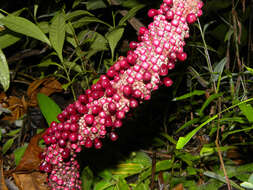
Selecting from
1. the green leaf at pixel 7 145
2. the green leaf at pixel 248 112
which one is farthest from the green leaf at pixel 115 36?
the green leaf at pixel 7 145

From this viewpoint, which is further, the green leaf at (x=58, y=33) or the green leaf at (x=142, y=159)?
the green leaf at (x=142, y=159)

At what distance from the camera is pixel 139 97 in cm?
72

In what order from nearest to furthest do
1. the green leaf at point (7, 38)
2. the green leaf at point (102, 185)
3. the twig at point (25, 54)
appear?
the green leaf at point (7, 38) → the green leaf at point (102, 185) → the twig at point (25, 54)

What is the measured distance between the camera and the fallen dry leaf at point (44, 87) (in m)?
1.31

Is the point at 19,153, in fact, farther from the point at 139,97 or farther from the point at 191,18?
the point at 191,18

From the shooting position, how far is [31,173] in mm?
1099

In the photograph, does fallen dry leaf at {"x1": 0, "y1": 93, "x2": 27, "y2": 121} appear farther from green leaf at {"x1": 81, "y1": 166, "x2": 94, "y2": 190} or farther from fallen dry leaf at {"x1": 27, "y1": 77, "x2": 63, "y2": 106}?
green leaf at {"x1": 81, "y1": 166, "x2": 94, "y2": 190}

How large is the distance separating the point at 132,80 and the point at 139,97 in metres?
0.06

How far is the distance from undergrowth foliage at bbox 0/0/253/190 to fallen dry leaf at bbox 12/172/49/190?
96mm

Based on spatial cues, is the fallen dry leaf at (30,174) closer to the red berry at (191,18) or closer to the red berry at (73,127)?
the red berry at (73,127)

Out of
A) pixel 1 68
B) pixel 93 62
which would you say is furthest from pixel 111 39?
pixel 1 68

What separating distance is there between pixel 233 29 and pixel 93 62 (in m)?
0.71

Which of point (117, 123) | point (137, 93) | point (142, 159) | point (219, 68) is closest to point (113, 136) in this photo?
point (117, 123)

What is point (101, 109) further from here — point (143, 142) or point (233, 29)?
point (233, 29)
